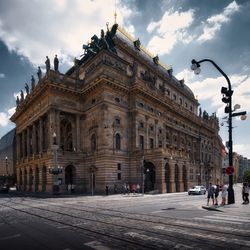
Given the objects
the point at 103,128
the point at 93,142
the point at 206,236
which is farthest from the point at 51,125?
the point at 206,236

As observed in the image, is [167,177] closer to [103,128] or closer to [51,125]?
[103,128]

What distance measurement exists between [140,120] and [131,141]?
13.7ft

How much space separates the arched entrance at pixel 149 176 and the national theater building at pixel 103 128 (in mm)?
169

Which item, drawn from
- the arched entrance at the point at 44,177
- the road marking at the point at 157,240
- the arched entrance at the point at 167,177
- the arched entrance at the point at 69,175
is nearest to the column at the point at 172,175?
the arched entrance at the point at 167,177

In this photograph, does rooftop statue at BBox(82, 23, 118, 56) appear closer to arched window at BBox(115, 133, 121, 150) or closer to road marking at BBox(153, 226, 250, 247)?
arched window at BBox(115, 133, 121, 150)

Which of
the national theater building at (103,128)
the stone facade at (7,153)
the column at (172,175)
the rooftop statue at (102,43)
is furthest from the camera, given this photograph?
the stone facade at (7,153)

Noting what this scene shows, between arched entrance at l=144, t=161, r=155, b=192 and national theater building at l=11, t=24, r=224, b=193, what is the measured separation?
17cm

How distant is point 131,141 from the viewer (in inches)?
1779

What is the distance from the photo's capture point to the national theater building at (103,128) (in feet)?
135

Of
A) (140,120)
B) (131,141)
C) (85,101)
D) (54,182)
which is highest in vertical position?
(85,101)

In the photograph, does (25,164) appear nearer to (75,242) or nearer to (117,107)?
(117,107)

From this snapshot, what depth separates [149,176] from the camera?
150 feet

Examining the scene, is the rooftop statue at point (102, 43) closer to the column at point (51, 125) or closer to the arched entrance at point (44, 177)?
the column at point (51, 125)

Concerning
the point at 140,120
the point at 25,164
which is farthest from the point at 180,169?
the point at 25,164
